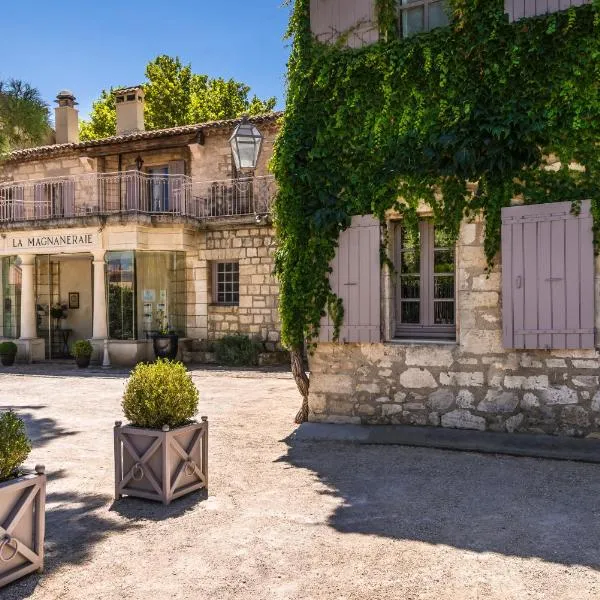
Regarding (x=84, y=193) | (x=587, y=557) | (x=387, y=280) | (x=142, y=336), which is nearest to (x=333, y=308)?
(x=387, y=280)

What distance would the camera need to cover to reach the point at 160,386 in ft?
15.2

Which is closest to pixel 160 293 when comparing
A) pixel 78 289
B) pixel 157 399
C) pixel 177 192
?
pixel 177 192

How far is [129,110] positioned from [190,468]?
16030mm

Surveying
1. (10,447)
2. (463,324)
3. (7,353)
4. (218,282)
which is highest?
(218,282)

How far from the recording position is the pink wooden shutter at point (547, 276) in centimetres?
584

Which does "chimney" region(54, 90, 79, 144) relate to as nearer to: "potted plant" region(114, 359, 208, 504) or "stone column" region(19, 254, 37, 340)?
"stone column" region(19, 254, 37, 340)

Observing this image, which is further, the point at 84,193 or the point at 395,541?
the point at 84,193

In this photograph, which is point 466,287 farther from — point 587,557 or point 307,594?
point 307,594

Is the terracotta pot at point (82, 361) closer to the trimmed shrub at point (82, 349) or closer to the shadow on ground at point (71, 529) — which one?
the trimmed shrub at point (82, 349)

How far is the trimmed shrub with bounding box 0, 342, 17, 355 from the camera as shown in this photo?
582 inches

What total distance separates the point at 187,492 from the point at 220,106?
910 inches

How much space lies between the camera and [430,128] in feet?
21.2

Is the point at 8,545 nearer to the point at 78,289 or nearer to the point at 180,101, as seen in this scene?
the point at 78,289

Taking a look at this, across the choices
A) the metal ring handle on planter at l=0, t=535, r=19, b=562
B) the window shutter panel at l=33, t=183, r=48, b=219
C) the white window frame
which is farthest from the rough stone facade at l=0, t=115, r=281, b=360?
the metal ring handle on planter at l=0, t=535, r=19, b=562
